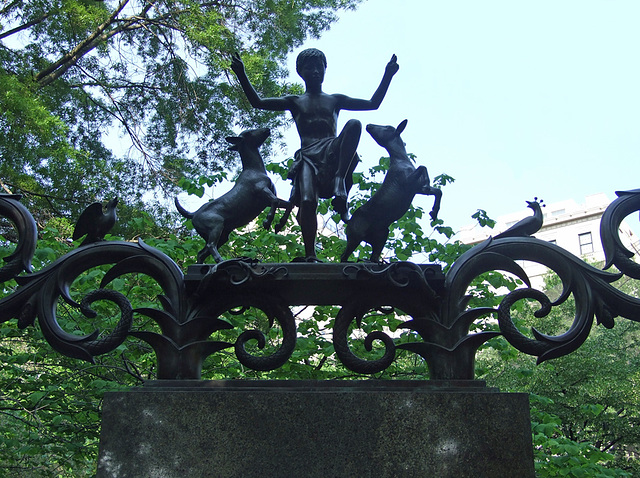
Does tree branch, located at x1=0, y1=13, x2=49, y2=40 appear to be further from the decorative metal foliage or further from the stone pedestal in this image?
the stone pedestal

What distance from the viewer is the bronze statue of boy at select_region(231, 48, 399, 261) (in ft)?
16.1

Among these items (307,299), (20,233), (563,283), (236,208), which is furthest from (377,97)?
(20,233)

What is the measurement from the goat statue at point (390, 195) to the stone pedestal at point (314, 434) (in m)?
1.45

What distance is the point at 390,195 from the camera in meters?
4.86

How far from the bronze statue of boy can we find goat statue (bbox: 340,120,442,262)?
22 centimetres

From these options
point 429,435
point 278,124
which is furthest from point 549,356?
point 278,124

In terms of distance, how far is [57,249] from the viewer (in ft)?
33.2

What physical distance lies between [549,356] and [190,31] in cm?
1211

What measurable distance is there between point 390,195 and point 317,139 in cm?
90

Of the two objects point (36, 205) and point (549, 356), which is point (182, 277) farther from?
point (36, 205)

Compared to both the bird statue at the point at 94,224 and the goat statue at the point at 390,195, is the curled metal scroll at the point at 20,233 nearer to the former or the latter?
the bird statue at the point at 94,224

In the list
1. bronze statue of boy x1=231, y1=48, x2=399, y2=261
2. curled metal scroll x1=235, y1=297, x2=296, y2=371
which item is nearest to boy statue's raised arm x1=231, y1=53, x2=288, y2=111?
bronze statue of boy x1=231, y1=48, x2=399, y2=261

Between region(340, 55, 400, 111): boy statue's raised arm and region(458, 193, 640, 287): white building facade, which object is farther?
region(458, 193, 640, 287): white building facade

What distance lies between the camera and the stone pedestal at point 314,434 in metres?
3.72
